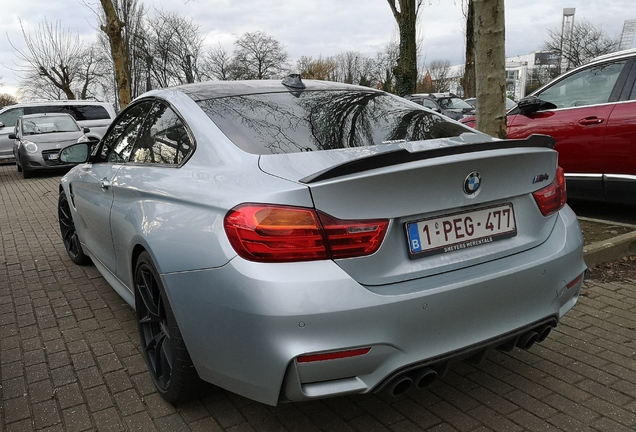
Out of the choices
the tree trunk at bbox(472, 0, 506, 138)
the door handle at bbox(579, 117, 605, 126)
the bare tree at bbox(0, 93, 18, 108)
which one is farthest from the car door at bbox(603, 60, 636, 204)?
the bare tree at bbox(0, 93, 18, 108)

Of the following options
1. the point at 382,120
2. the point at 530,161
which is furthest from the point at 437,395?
the point at 382,120

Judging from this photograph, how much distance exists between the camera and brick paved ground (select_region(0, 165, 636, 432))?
2494mm

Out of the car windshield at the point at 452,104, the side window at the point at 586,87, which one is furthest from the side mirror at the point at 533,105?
the car windshield at the point at 452,104

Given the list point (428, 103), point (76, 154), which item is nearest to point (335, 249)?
point (76, 154)

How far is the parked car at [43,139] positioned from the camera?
44.6 feet

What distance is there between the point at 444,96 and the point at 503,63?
18333mm

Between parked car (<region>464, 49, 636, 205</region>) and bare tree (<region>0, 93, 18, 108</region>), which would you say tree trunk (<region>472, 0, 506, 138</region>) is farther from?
bare tree (<region>0, 93, 18, 108</region>)

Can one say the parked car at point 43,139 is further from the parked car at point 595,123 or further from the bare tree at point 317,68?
the bare tree at point 317,68

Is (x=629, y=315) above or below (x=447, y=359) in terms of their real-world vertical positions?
below

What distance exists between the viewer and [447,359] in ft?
6.91

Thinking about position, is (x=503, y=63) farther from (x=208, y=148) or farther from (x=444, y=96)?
(x=444, y=96)

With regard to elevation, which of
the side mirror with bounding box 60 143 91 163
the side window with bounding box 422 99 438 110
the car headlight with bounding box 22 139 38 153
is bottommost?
the car headlight with bounding box 22 139 38 153

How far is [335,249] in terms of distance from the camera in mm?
1961

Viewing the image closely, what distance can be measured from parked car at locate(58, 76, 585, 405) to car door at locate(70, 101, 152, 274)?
24.0 inches
